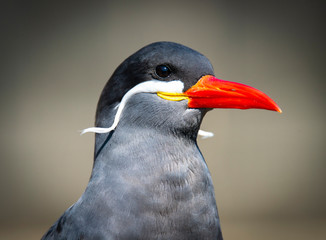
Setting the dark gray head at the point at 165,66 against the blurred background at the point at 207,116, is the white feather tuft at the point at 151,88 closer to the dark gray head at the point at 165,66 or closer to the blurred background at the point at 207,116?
the dark gray head at the point at 165,66

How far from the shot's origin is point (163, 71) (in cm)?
232

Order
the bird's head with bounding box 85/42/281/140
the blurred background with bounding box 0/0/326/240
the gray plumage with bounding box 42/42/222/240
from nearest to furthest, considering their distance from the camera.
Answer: the gray plumage with bounding box 42/42/222/240
the bird's head with bounding box 85/42/281/140
the blurred background with bounding box 0/0/326/240

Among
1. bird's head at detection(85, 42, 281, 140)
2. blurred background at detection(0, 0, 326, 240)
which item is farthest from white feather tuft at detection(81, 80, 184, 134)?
blurred background at detection(0, 0, 326, 240)

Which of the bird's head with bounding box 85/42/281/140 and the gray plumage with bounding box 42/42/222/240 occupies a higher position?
the bird's head with bounding box 85/42/281/140

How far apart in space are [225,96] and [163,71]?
0.33m

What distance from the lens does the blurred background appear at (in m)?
5.77

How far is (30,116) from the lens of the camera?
5867 millimetres

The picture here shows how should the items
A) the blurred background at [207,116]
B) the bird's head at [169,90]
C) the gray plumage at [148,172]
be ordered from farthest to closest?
the blurred background at [207,116] < the bird's head at [169,90] < the gray plumage at [148,172]

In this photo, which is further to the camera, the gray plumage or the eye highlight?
the eye highlight

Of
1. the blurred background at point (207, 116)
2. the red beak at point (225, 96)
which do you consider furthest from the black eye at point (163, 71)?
the blurred background at point (207, 116)

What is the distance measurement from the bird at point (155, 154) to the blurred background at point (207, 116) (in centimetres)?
345

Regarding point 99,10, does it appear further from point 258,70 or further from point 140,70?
point 140,70

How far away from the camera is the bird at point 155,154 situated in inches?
85.6

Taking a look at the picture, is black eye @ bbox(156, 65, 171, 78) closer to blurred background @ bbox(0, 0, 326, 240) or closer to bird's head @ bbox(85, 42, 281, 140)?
bird's head @ bbox(85, 42, 281, 140)
